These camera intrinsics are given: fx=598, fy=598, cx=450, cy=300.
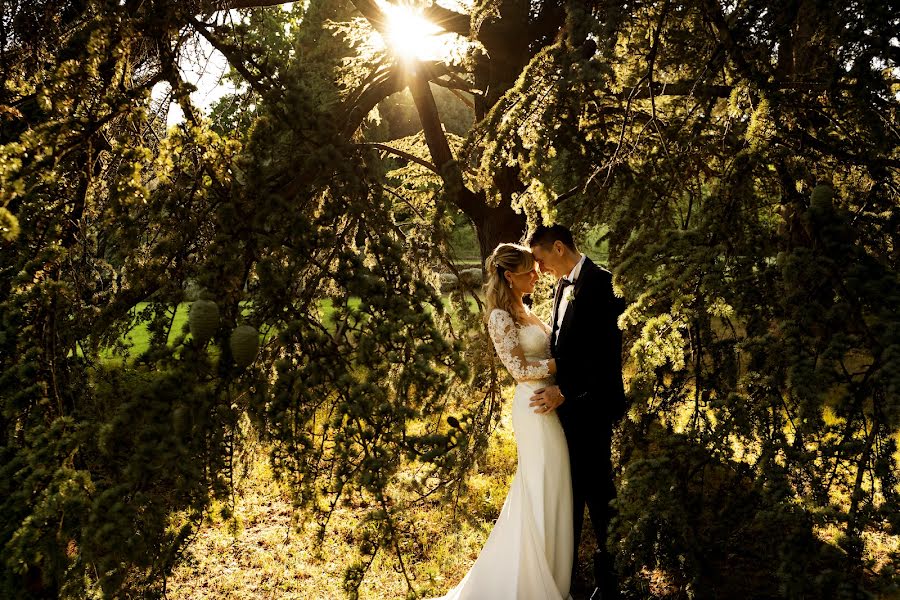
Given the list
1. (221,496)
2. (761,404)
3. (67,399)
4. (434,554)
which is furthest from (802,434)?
(434,554)

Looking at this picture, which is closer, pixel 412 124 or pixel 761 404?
pixel 761 404

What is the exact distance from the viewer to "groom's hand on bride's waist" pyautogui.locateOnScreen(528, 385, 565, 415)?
13.9ft

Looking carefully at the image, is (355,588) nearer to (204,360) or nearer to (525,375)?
(204,360)

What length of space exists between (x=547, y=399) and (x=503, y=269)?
1000 mm

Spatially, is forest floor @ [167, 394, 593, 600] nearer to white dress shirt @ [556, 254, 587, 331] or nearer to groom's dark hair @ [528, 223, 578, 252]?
white dress shirt @ [556, 254, 587, 331]

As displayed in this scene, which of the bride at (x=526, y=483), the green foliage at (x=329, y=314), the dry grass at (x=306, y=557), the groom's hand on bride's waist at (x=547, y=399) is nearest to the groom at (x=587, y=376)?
the groom's hand on bride's waist at (x=547, y=399)

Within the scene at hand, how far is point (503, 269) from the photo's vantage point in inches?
175

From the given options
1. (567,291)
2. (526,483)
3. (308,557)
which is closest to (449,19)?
(567,291)

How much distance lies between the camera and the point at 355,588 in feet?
7.76

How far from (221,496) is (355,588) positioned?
2.93 feet

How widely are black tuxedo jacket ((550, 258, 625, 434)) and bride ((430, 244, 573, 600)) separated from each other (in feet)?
0.73

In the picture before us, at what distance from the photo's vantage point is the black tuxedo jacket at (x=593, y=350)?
4113mm

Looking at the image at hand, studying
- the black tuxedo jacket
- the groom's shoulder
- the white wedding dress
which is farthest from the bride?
the groom's shoulder

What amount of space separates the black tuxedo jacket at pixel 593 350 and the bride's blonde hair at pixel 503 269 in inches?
17.2
